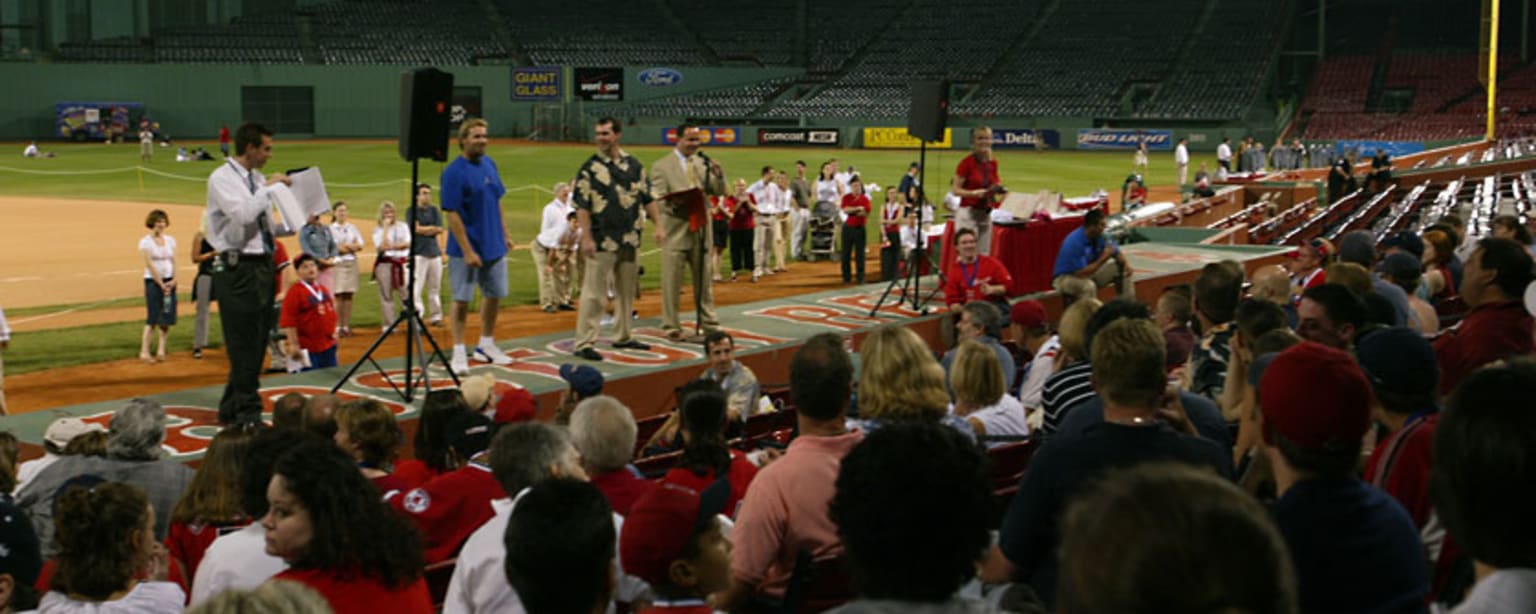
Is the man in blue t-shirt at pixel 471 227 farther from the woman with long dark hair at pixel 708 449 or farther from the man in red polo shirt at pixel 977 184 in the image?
the woman with long dark hair at pixel 708 449

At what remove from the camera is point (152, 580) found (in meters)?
4.97

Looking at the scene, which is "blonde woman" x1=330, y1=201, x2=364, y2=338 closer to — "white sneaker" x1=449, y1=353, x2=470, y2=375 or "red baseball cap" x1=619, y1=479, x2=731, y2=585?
"white sneaker" x1=449, y1=353, x2=470, y2=375

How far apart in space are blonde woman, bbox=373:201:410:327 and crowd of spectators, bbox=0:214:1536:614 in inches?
394

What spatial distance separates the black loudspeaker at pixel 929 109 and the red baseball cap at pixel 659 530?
9948mm

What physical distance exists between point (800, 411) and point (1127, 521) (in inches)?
105

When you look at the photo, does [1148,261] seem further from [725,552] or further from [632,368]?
[725,552]

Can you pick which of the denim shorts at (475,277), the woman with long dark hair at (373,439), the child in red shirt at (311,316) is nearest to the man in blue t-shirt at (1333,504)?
the woman with long dark hair at (373,439)

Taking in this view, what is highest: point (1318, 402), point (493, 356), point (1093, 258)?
point (1318, 402)

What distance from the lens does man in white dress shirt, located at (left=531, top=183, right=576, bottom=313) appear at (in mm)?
19281

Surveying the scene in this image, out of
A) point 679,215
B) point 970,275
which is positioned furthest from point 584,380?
point 970,275

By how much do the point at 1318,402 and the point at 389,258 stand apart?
14.7 metres

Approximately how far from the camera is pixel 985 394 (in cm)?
679

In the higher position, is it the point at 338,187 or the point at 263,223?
the point at 263,223

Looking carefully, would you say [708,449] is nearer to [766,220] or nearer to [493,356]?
[493,356]
